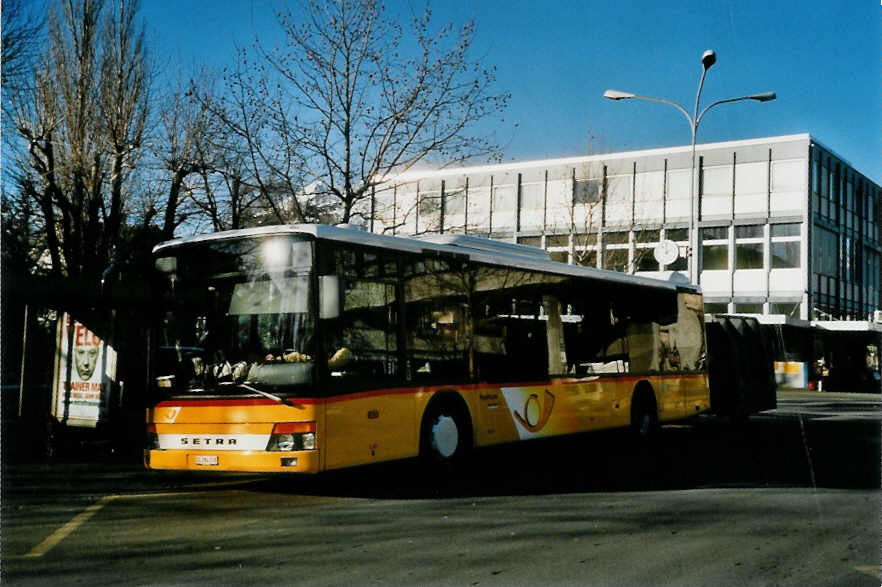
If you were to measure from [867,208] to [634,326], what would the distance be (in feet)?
152

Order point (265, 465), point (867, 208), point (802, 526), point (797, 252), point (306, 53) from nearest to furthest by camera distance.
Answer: point (802, 526) → point (265, 465) → point (306, 53) → point (797, 252) → point (867, 208)

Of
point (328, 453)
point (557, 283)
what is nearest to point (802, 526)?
point (328, 453)

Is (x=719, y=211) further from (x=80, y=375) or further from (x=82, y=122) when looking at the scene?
(x=80, y=375)

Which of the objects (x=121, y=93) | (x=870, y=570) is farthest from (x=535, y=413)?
(x=121, y=93)

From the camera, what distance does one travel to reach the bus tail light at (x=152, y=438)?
10273 millimetres

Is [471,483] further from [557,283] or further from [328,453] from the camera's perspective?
[557,283]

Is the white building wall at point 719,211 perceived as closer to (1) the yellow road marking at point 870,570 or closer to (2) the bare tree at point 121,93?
(2) the bare tree at point 121,93

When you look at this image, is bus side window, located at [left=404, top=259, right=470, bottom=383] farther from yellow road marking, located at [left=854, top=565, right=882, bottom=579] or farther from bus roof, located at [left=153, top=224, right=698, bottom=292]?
yellow road marking, located at [left=854, top=565, right=882, bottom=579]

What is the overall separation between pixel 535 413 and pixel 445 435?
217 centimetres

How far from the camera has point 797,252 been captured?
152 feet

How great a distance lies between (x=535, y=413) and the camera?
13.1 metres

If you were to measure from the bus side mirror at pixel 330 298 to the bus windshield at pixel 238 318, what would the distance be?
151mm

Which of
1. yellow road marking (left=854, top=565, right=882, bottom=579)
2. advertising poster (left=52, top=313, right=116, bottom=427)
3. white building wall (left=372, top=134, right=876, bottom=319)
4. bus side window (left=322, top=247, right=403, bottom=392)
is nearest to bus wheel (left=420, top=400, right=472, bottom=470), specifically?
bus side window (left=322, top=247, right=403, bottom=392)

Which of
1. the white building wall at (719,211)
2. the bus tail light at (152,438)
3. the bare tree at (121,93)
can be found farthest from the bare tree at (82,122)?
the white building wall at (719,211)
